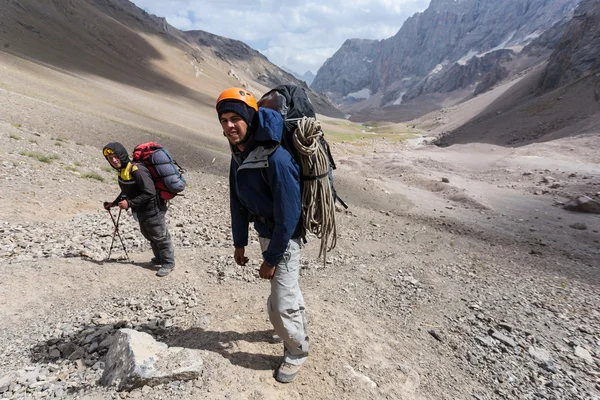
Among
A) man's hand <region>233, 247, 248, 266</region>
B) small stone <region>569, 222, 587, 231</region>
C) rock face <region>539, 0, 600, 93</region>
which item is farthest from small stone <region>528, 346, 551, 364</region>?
rock face <region>539, 0, 600, 93</region>

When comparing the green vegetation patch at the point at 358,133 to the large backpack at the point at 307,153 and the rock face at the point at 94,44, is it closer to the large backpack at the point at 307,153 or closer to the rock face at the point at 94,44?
the rock face at the point at 94,44

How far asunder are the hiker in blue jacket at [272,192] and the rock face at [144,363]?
3.70ft

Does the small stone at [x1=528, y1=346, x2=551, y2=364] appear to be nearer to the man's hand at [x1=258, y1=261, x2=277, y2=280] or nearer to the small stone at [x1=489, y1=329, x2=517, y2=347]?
the small stone at [x1=489, y1=329, x2=517, y2=347]

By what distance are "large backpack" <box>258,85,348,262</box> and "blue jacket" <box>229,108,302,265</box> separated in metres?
0.15

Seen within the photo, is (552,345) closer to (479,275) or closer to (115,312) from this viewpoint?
(479,275)

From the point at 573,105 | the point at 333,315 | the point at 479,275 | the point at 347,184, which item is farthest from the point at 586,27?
the point at 333,315

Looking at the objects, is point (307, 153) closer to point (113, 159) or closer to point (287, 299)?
point (287, 299)

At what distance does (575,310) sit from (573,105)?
62.0 metres

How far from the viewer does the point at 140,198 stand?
582 centimetres

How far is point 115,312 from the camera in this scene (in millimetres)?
5238

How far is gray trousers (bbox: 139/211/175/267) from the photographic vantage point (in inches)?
247

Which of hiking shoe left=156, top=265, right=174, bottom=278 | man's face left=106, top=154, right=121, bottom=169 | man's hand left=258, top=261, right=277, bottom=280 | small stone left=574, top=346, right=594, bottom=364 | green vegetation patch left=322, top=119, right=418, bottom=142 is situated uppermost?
green vegetation patch left=322, top=119, right=418, bottom=142

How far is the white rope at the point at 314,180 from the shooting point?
338cm

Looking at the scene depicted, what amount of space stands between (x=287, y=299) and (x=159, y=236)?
396 cm
